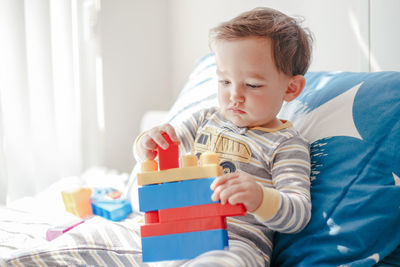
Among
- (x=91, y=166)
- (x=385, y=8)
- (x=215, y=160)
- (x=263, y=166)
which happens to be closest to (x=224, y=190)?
(x=215, y=160)

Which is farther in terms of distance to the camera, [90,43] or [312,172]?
[90,43]

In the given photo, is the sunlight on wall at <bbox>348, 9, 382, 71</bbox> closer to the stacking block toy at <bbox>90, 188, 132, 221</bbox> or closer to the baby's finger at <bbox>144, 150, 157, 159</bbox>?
the baby's finger at <bbox>144, 150, 157, 159</bbox>

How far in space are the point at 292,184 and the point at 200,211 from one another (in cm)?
23

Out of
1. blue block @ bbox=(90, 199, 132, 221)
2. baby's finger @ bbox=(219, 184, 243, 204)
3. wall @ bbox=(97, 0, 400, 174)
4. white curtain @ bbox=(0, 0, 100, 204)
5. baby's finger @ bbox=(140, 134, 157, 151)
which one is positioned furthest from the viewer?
wall @ bbox=(97, 0, 400, 174)

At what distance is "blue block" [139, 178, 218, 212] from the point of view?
0.66 m

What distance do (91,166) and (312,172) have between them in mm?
1327

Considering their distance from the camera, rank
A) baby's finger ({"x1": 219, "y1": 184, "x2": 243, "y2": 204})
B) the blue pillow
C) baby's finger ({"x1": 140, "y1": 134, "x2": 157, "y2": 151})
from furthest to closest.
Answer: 1. baby's finger ({"x1": 140, "y1": 134, "x2": 157, "y2": 151})
2. the blue pillow
3. baby's finger ({"x1": 219, "y1": 184, "x2": 243, "y2": 204})

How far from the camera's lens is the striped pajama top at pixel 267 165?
0.75m

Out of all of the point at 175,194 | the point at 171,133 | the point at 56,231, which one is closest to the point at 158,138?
the point at 171,133

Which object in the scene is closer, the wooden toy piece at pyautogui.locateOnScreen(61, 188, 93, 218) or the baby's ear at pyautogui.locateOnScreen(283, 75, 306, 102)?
the baby's ear at pyautogui.locateOnScreen(283, 75, 306, 102)

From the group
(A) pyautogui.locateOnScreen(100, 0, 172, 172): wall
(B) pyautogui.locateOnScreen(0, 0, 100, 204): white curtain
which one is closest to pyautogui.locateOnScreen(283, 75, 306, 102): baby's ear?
(B) pyautogui.locateOnScreen(0, 0, 100, 204): white curtain

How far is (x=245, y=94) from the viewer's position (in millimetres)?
843

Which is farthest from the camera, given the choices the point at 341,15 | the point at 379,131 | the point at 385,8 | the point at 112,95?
the point at 112,95

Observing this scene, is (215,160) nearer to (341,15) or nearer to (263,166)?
(263,166)
